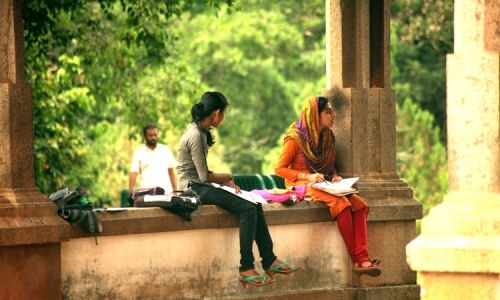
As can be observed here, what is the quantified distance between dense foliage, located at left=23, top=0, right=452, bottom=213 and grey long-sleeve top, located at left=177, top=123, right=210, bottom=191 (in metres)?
5.94

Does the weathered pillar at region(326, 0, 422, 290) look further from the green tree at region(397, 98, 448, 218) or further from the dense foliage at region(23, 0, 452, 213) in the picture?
the green tree at region(397, 98, 448, 218)

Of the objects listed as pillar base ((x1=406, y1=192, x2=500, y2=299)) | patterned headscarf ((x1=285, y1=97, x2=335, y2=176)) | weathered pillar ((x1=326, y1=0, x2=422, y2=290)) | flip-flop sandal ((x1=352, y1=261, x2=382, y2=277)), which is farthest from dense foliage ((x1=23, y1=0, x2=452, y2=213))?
pillar base ((x1=406, y1=192, x2=500, y2=299))

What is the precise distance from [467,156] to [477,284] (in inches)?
30.0

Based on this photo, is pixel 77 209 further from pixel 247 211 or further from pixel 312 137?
pixel 312 137

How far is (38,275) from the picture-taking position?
12.4m

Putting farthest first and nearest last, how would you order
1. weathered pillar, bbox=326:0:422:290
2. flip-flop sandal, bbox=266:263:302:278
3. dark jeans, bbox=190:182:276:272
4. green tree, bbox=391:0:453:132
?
green tree, bbox=391:0:453:132
weathered pillar, bbox=326:0:422:290
flip-flop sandal, bbox=266:263:302:278
dark jeans, bbox=190:182:276:272

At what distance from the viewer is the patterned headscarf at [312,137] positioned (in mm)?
14453

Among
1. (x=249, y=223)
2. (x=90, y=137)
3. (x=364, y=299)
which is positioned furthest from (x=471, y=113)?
(x=90, y=137)

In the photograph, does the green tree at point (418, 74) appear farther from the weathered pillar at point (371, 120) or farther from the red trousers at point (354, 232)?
the red trousers at point (354, 232)

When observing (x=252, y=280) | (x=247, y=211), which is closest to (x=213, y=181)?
(x=247, y=211)

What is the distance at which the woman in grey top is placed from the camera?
13.3 meters

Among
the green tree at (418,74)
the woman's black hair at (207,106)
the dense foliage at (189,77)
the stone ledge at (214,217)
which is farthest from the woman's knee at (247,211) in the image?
the green tree at (418,74)

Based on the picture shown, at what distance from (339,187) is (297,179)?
362 mm

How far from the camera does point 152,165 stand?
1856 centimetres
